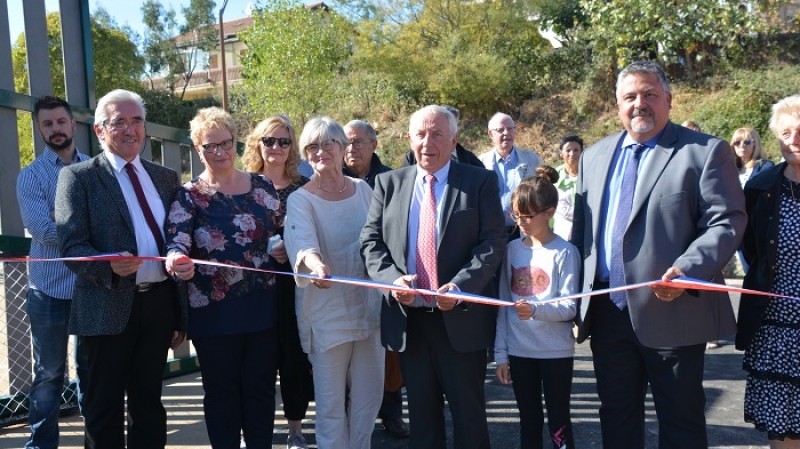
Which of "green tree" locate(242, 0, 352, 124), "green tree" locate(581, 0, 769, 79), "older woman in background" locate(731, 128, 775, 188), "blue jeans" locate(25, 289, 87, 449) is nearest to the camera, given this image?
"blue jeans" locate(25, 289, 87, 449)

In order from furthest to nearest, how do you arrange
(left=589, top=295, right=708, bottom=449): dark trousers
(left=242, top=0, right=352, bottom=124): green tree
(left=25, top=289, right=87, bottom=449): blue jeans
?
(left=242, top=0, right=352, bottom=124): green tree, (left=25, top=289, right=87, bottom=449): blue jeans, (left=589, top=295, right=708, bottom=449): dark trousers

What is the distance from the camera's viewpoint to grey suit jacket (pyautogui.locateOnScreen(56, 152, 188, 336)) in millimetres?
3514

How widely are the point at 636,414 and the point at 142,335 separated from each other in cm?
262

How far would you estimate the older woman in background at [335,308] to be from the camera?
3.87 metres

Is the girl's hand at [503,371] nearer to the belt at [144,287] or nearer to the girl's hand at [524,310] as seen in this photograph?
the girl's hand at [524,310]

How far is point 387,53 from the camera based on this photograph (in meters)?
28.8

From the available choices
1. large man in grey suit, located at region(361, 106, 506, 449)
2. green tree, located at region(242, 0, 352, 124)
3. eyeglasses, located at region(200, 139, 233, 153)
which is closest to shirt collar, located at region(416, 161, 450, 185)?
large man in grey suit, located at region(361, 106, 506, 449)

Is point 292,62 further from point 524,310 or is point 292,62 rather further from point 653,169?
point 653,169

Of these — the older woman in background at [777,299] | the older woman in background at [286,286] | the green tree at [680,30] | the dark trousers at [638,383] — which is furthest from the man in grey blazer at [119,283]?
the green tree at [680,30]

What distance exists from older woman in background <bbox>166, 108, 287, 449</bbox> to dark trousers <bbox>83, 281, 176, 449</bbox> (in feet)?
0.59

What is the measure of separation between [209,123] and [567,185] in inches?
176

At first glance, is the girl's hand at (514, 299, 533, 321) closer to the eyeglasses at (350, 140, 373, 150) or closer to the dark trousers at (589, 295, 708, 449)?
the dark trousers at (589, 295, 708, 449)

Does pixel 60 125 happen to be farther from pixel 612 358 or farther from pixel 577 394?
pixel 577 394

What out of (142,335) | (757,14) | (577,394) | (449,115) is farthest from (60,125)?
(757,14)
